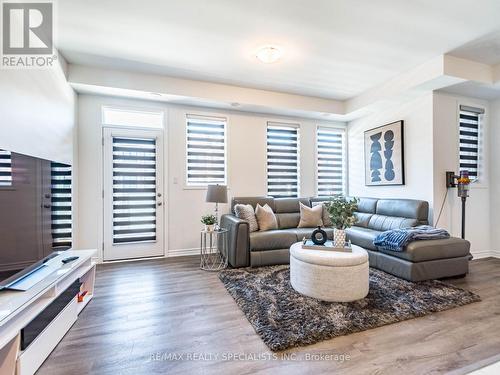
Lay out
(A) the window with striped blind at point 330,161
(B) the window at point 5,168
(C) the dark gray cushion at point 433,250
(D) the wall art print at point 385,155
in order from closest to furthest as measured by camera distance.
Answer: (B) the window at point 5,168
(C) the dark gray cushion at point 433,250
(D) the wall art print at point 385,155
(A) the window with striped blind at point 330,161

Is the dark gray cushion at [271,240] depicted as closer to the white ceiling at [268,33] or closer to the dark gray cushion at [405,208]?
the dark gray cushion at [405,208]

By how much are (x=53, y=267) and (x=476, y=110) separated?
604 centimetres

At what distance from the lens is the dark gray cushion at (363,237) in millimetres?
3485

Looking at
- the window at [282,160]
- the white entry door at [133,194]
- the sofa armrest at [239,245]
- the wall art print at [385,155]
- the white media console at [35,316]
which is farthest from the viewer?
the window at [282,160]

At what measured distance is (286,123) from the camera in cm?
494

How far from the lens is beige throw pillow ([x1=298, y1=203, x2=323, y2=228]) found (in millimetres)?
4242

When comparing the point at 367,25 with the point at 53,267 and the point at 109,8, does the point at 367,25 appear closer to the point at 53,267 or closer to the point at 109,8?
the point at 109,8

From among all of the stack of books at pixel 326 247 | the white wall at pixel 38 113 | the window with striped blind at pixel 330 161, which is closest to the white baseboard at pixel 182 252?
the white wall at pixel 38 113

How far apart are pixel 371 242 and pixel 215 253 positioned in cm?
247

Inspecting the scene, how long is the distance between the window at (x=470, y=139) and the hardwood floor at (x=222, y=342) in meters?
2.27

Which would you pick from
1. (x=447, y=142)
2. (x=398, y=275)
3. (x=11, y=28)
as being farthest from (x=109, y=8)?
(x=447, y=142)

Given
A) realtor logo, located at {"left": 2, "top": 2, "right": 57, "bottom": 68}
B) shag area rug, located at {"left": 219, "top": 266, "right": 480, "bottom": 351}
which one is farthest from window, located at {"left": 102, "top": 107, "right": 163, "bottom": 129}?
shag area rug, located at {"left": 219, "top": 266, "right": 480, "bottom": 351}

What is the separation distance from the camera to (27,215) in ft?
5.98

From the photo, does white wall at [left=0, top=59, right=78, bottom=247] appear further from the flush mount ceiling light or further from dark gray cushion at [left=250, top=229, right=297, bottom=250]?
dark gray cushion at [left=250, top=229, right=297, bottom=250]
